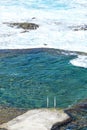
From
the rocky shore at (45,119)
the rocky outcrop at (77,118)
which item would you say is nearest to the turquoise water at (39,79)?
the rocky outcrop at (77,118)

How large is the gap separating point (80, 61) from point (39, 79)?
344 cm

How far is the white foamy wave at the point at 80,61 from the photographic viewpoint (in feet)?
74.0

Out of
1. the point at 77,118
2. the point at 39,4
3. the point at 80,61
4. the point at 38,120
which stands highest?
→ the point at 38,120

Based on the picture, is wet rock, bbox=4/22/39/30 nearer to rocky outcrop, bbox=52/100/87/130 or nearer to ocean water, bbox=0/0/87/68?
ocean water, bbox=0/0/87/68

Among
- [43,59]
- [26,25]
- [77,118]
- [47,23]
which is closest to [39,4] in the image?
[47,23]

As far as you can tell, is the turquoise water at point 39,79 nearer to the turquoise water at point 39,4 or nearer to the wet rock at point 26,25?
the wet rock at point 26,25

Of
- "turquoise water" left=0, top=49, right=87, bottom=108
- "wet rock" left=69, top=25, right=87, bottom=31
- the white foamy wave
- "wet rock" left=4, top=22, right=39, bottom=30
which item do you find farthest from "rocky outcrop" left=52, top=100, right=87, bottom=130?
"wet rock" left=4, top=22, right=39, bottom=30

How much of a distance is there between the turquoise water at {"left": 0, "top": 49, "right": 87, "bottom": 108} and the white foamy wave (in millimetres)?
284

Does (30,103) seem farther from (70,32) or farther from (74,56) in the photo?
(70,32)

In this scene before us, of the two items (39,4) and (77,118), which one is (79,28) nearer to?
(39,4)

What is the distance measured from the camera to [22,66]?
2275cm

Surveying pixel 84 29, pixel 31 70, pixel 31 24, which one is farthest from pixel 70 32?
pixel 31 70

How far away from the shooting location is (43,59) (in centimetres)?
2395

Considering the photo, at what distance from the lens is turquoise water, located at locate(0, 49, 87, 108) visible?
18.4 m
